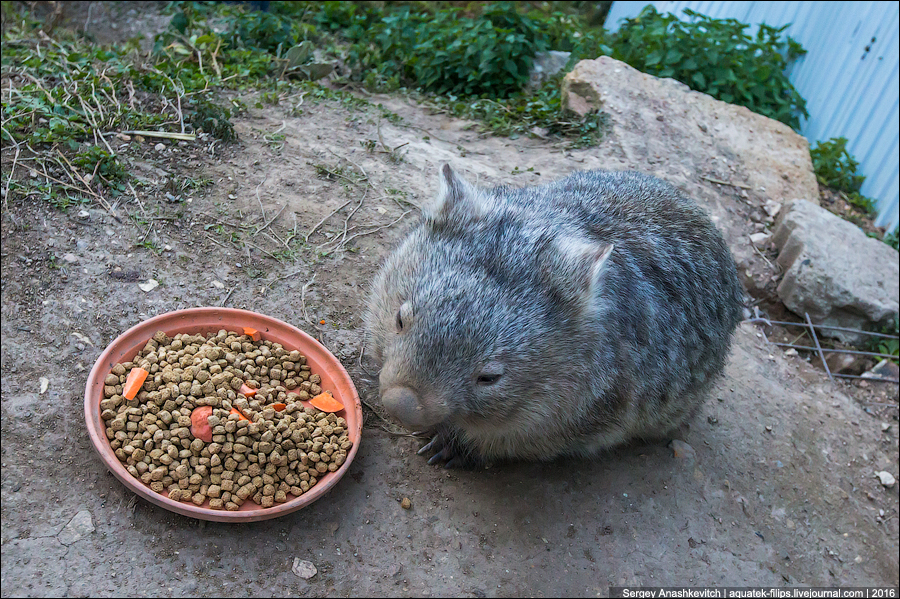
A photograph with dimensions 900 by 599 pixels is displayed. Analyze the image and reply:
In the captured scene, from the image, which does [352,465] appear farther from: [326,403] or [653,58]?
[653,58]

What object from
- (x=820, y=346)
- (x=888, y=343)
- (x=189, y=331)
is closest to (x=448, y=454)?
(x=189, y=331)

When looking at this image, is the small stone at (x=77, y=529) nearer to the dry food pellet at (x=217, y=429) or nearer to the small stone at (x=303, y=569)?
the dry food pellet at (x=217, y=429)

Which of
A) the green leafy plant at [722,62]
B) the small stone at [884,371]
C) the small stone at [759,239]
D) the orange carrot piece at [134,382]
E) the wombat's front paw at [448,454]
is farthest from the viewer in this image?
the green leafy plant at [722,62]

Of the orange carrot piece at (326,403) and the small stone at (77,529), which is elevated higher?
the orange carrot piece at (326,403)

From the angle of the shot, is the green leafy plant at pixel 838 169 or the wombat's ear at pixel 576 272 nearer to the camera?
the wombat's ear at pixel 576 272

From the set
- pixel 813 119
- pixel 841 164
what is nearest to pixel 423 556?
pixel 841 164

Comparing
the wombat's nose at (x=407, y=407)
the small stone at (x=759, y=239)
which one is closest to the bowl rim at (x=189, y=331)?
the wombat's nose at (x=407, y=407)
